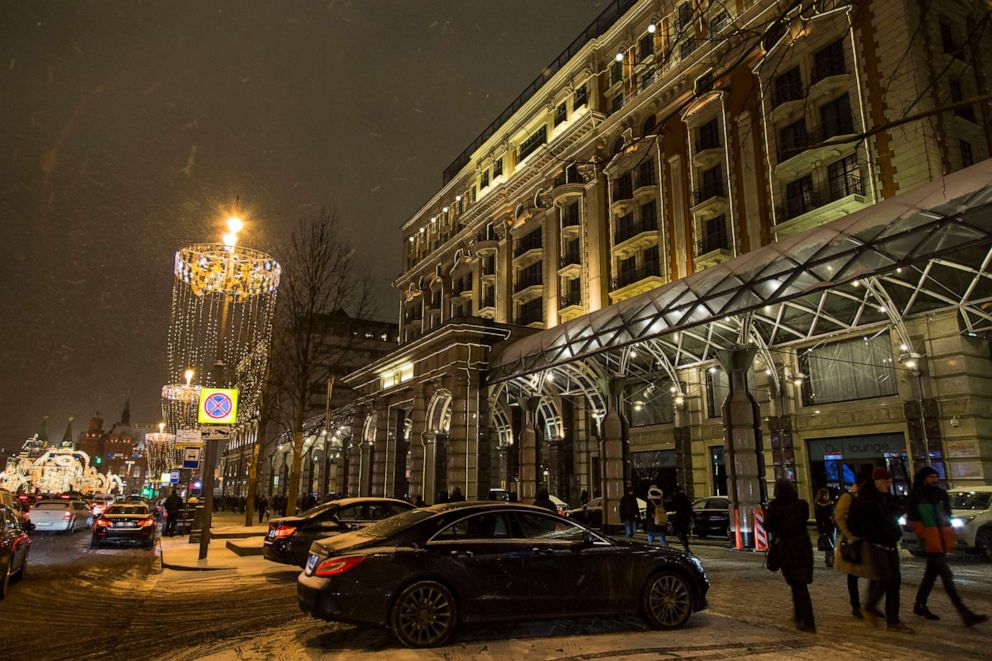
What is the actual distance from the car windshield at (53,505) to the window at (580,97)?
3305 centimetres

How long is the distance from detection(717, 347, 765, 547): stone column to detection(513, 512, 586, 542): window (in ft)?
37.6

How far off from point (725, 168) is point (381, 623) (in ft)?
89.1

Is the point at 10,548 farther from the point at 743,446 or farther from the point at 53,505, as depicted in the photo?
the point at 53,505

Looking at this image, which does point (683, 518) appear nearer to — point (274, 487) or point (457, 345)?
point (457, 345)

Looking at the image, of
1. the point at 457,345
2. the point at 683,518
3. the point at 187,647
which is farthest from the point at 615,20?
the point at 187,647

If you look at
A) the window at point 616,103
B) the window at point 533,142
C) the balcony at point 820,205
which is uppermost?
the window at point 533,142

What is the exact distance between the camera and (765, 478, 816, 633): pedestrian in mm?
7336

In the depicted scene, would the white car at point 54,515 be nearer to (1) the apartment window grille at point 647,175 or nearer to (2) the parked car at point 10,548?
(2) the parked car at point 10,548

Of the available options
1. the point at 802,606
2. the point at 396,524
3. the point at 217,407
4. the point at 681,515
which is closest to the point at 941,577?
the point at 802,606

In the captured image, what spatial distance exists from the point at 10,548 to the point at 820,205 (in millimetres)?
26171

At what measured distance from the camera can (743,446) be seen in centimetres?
1783

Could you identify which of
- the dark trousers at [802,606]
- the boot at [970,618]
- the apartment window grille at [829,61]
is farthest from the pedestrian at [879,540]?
the apartment window grille at [829,61]

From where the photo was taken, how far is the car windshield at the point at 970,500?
15.2 meters

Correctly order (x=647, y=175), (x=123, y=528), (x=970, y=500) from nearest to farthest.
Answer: (x=970, y=500) < (x=123, y=528) < (x=647, y=175)
